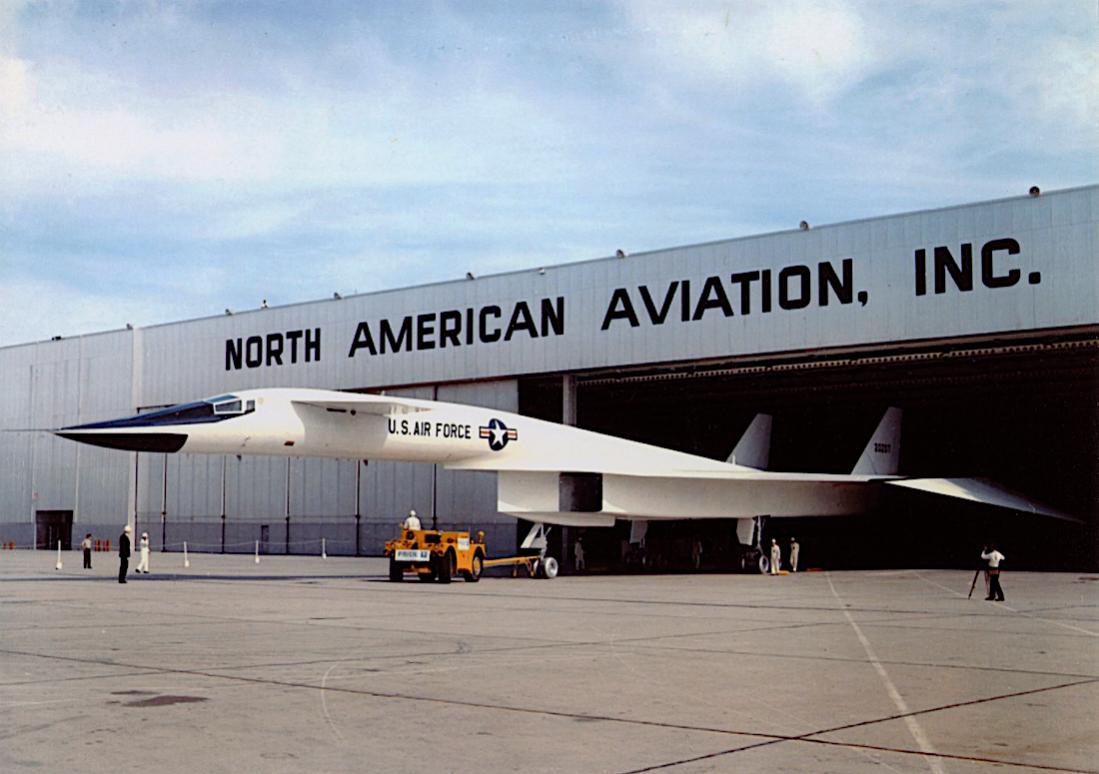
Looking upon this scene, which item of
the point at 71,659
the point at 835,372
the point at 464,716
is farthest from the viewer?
the point at 835,372

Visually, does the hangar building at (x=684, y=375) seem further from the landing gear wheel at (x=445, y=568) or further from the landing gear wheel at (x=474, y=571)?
the landing gear wheel at (x=445, y=568)

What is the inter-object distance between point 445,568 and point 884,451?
1832cm

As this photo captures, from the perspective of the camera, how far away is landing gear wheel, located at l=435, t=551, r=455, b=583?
23375 mm

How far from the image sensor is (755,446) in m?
35.7

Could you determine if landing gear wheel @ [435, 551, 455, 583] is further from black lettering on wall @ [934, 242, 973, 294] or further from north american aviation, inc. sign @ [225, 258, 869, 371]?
black lettering on wall @ [934, 242, 973, 294]

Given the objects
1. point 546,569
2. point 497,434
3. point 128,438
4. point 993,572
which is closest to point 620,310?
point 497,434

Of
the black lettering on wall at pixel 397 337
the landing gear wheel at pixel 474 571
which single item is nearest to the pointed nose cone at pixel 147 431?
the landing gear wheel at pixel 474 571

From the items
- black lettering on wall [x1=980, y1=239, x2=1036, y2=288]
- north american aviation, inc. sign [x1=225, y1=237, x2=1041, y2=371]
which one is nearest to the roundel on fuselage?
Answer: north american aviation, inc. sign [x1=225, y1=237, x2=1041, y2=371]

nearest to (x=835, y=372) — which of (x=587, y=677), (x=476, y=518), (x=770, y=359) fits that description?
(x=770, y=359)

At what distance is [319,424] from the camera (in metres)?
22.0

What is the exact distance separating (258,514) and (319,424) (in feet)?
75.4

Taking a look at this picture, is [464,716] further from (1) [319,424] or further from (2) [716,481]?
(2) [716,481]

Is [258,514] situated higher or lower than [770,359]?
lower

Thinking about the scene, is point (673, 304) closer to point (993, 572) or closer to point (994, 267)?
point (994, 267)
